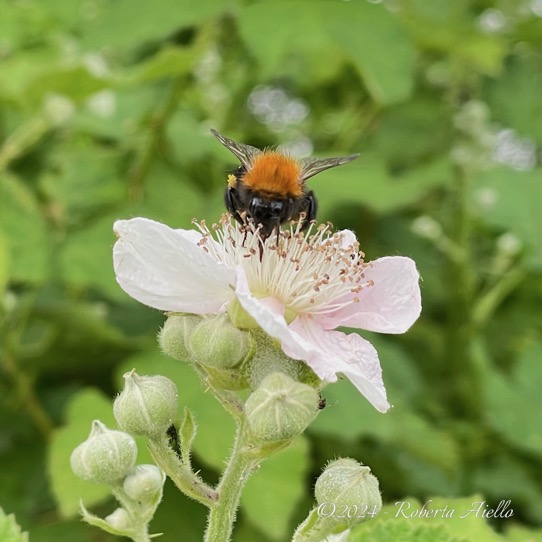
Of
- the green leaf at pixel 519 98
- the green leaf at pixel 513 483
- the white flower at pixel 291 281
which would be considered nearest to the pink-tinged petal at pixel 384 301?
the white flower at pixel 291 281

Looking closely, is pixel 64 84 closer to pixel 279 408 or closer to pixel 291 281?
pixel 291 281

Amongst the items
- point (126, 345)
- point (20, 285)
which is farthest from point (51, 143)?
point (126, 345)

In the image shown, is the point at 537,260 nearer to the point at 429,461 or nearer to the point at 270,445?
the point at 429,461

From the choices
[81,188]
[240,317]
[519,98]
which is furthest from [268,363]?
[519,98]

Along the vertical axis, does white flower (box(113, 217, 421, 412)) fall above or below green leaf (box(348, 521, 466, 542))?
above

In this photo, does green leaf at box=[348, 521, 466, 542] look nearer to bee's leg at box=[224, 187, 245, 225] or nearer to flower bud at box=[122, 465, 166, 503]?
flower bud at box=[122, 465, 166, 503]

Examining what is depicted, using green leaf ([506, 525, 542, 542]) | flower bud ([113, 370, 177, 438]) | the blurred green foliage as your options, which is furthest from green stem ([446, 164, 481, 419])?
flower bud ([113, 370, 177, 438])
